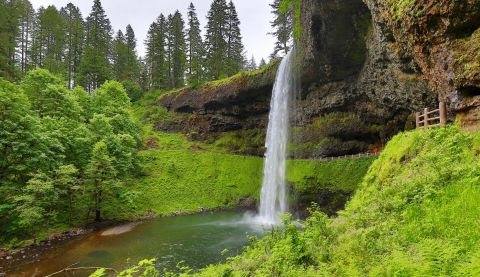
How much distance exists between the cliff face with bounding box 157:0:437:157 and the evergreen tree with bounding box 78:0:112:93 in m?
22.5

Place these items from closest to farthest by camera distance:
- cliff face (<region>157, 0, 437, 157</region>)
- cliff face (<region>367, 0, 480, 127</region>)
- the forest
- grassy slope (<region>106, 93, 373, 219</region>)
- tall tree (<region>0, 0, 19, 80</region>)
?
the forest → cliff face (<region>367, 0, 480, 127</region>) → cliff face (<region>157, 0, 437, 157</region>) → grassy slope (<region>106, 93, 373, 219</region>) → tall tree (<region>0, 0, 19, 80</region>)

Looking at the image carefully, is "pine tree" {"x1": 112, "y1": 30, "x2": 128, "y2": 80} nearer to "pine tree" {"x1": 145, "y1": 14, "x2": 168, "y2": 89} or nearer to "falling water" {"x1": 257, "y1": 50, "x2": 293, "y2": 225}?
"pine tree" {"x1": 145, "y1": 14, "x2": 168, "y2": 89}

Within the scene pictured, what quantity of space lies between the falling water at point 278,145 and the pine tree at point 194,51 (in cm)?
1732

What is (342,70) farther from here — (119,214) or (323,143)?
(119,214)

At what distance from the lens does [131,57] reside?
59875 mm

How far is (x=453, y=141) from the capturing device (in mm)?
9422

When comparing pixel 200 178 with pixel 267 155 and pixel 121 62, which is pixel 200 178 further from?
pixel 121 62

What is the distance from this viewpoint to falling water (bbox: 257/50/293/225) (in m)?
29.9

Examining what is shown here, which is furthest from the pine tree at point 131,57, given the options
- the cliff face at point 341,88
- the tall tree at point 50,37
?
the cliff face at point 341,88

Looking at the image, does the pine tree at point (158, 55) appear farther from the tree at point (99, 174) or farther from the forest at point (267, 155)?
the tree at point (99, 174)

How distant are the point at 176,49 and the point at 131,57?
34.0ft

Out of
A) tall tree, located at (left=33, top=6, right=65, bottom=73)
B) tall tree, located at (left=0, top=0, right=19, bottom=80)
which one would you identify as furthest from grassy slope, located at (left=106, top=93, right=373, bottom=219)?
tall tree, located at (left=33, top=6, right=65, bottom=73)

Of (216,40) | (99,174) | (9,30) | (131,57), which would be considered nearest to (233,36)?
(216,40)

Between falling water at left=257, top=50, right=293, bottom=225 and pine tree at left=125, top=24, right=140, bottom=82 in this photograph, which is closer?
falling water at left=257, top=50, right=293, bottom=225
